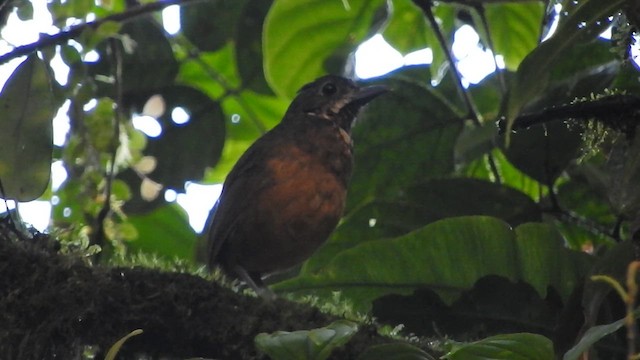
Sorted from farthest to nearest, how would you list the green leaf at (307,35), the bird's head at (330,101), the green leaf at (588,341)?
the bird's head at (330,101)
the green leaf at (307,35)
the green leaf at (588,341)

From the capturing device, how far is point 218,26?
4738 millimetres

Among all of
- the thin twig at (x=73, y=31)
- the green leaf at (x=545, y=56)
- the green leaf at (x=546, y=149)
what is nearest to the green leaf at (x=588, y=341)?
the green leaf at (x=545, y=56)

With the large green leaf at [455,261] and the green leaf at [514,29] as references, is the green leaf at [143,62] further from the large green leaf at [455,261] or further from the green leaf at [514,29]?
the large green leaf at [455,261]

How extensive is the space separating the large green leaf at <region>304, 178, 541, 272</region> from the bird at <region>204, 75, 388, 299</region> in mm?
461

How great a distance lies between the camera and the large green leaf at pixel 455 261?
3.13m

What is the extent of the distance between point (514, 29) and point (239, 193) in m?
1.39

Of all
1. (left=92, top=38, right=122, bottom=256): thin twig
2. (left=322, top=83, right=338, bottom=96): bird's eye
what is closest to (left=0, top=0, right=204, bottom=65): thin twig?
(left=92, top=38, right=122, bottom=256): thin twig

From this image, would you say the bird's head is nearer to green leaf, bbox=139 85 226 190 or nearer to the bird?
the bird

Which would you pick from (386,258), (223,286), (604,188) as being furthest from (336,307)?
(604,188)

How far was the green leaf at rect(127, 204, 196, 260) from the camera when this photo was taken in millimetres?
4648

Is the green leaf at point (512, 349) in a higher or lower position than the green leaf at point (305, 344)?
lower

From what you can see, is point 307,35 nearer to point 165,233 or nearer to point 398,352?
point 165,233

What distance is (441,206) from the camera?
3834 mm

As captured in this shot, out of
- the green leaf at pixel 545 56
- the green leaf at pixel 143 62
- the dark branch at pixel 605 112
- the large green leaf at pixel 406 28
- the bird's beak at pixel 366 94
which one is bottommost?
the dark branch at pixel 605 112
